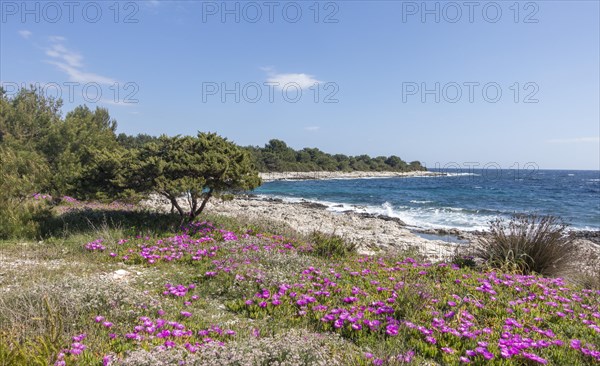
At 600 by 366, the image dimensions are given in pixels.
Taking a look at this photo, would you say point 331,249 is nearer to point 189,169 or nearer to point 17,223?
point 189,169

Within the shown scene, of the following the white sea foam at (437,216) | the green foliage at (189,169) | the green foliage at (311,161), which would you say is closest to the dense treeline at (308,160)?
the green foliage at (311,161)

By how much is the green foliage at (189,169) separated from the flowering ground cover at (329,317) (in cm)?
302

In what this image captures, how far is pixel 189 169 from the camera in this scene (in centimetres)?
1055

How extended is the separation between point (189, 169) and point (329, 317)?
7.23 metres

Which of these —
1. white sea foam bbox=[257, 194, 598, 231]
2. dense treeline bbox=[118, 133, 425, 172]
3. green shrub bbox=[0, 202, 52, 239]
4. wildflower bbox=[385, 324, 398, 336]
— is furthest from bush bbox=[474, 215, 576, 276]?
dense treeline bbox=[118, 133, 425, 172]

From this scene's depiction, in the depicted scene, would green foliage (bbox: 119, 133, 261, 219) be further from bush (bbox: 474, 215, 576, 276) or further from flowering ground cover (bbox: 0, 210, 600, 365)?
bush (bbox: 474, 215, 576, 276)

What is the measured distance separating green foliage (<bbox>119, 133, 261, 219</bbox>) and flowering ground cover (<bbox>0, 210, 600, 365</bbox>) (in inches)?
119

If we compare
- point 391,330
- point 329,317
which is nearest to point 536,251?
point 391,330

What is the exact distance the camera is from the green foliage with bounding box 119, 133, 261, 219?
1024cm

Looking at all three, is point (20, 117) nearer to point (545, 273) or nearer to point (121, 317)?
point (121, 317)

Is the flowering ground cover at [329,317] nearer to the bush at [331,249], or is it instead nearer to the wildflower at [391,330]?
the wildflower at [391,330]

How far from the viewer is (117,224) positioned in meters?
10.5

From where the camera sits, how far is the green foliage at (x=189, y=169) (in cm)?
1024

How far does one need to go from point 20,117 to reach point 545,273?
3226cm
